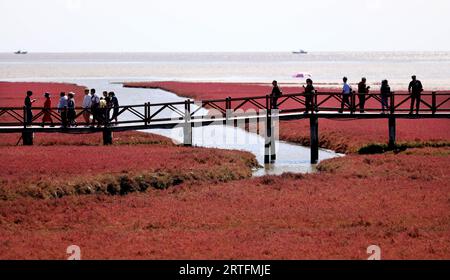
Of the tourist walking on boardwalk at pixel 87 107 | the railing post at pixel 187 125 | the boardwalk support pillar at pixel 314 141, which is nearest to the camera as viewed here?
the tourist walking on boardwalk at pixel 87 107

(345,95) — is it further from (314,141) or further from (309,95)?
(314,141)

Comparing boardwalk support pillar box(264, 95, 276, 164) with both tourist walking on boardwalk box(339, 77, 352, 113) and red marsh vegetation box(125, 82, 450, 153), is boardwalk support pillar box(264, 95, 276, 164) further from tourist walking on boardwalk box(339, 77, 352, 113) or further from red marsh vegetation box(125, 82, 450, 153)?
red marsh vegetation box(125, 82, 450, 153)

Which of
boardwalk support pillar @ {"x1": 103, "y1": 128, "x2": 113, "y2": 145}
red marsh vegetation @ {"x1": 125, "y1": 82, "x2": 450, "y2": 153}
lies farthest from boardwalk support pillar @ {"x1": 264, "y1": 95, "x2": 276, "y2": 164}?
boardwalk support pillar @ {"x1": 103, "y1": 128, "x2": 113, "y2": 145}

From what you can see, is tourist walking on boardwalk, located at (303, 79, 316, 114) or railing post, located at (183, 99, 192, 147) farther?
tourist walking on boardwalk, located at (303, 79, 316, 114)

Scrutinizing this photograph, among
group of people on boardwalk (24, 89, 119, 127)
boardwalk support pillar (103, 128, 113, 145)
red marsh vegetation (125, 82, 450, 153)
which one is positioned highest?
group of people on boardwalk (24, 89, 119, 127)

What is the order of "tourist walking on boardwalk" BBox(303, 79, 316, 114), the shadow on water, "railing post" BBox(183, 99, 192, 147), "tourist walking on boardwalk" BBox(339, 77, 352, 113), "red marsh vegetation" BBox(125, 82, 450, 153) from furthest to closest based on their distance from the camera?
1. "red marsh vegetation" BBox(125, 82, 450, 153)
2. "tourist walking on boardwalk" BBox(339, 77, 352, 113)
3. "tourist walking on boardwalk" BBox(303, 79, 316, 114)
4. "railing post" BBox(183, 99, 192, 147)
5. the shadow on water

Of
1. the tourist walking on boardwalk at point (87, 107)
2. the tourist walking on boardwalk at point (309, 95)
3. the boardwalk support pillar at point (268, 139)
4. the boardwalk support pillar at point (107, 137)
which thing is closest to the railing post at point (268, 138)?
the boardwalk support pillar at point (268, 139)

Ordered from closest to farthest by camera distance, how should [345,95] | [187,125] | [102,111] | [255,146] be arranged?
1. [102,111]
2. [187,125]
3. [345,95]
4. [255,146]

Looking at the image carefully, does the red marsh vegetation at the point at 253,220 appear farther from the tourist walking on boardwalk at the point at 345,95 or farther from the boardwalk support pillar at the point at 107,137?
the boardwalk support pillar at the point at 107,137

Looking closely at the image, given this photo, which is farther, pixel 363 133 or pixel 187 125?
pixel 363 133

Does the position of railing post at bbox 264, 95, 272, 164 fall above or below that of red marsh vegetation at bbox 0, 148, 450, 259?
above

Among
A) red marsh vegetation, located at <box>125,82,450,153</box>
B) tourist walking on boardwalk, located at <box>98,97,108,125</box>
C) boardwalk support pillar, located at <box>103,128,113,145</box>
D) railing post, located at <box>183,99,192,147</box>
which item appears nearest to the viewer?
tourist walking on boardwalk, located at <box>98,97,108,125</box>

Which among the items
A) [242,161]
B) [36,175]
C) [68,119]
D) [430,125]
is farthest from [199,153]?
[430,125]

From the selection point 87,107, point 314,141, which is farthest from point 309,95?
point 87,107
